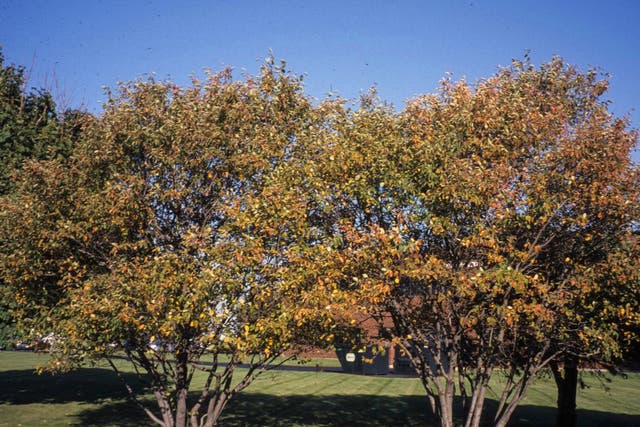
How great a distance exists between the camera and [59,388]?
3259cm

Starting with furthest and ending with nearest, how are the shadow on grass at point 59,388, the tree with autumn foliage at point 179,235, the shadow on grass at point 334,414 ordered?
the shadow on grass at point 59,388 < the shadow on grass at point 334,414 < the tree with autumn foliage at point 179,235

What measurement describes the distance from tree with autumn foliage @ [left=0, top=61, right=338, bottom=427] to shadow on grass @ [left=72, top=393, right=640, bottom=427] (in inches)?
355

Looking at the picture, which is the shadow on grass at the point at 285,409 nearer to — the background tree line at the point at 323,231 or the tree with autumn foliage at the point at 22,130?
the tree with autumn foliage at the point at 22,130

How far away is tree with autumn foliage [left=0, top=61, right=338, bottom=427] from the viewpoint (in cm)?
1134

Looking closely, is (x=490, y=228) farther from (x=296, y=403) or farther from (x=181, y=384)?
(x=296, y=403)

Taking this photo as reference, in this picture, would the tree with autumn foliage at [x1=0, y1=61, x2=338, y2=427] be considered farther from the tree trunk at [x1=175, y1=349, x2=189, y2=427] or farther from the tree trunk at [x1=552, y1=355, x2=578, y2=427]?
the tree trunk at [x1=552, y1=355, x2=578, y2=427]

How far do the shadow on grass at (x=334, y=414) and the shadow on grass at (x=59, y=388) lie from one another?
3526mm

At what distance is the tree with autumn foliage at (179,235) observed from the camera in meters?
11.3

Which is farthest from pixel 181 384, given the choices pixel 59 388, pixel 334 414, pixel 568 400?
pixel 59 388

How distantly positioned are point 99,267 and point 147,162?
2.94 meters

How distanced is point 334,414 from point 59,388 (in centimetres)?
1761

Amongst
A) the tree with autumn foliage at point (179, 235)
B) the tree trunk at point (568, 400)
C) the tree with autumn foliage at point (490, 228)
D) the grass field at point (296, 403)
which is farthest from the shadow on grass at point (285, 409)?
the tree with autumn foliage at point (179, 235)

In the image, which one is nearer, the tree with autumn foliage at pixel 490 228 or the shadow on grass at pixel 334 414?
the tree with autumn foliage at pixel 490 228

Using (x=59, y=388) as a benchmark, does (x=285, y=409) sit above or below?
below
